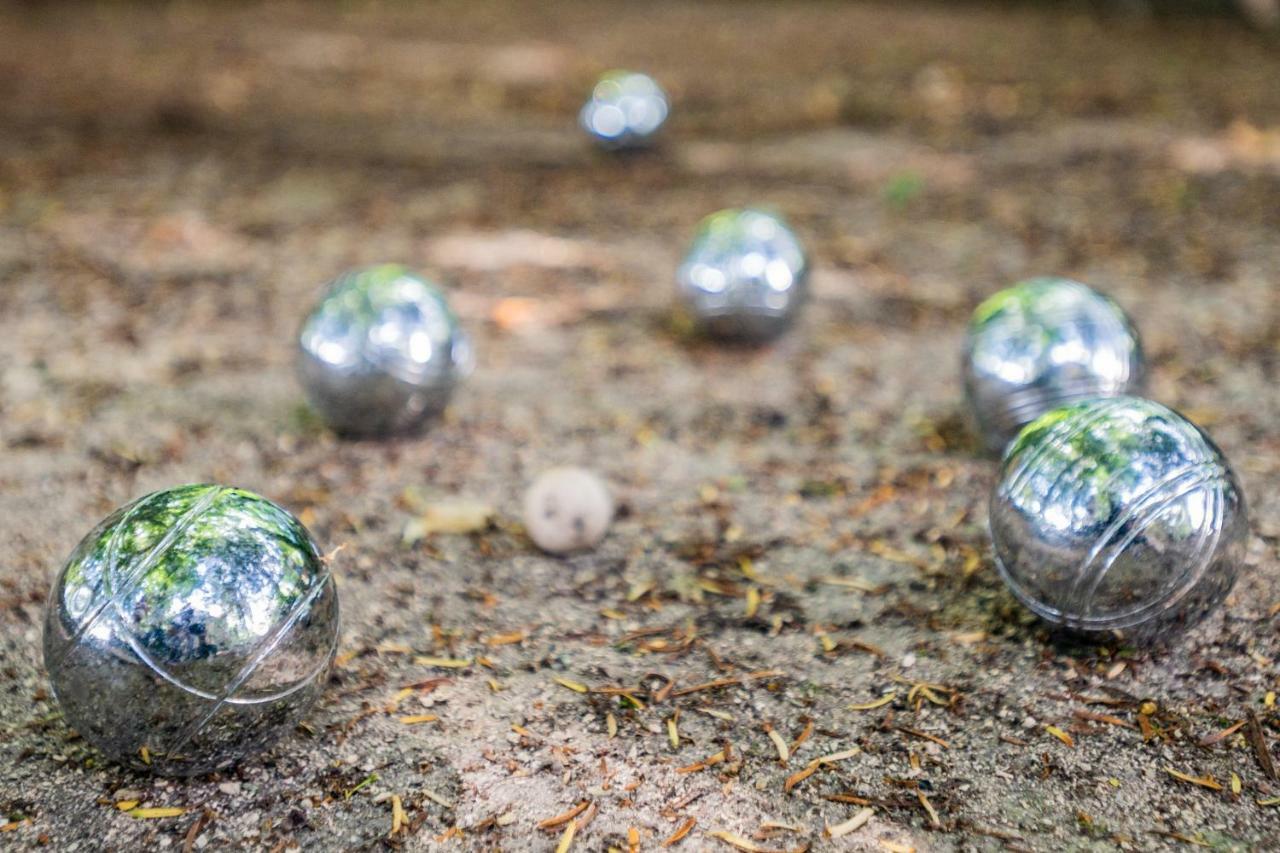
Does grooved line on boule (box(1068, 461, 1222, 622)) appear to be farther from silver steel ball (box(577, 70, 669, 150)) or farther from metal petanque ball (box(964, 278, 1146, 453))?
silver steel ball (box(577, 70, 669, 150))

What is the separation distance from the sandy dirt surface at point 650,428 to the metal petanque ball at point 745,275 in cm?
25

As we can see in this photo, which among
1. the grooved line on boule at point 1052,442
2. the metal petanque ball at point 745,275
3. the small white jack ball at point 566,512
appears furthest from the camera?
the metal petanque ball at point 745,275

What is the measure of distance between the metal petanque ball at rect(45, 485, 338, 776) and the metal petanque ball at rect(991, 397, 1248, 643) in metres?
2.16

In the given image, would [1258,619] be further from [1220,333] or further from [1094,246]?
[1094,246]

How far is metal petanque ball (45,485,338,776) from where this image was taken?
3.14 m

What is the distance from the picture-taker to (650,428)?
5805 mm

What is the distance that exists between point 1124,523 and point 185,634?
8.76 feet

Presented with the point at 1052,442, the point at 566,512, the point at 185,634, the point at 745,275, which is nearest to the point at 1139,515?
the point at 1052,442

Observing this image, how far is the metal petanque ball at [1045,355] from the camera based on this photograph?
4.88 meters

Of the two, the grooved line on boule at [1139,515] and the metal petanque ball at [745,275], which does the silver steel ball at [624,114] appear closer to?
the metal petanque ball at [745,275]

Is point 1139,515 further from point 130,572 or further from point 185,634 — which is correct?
point 130,572

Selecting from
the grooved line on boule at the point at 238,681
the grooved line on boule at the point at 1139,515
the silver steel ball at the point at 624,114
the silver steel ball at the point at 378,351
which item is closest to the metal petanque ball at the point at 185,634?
the grooved line on boule at the point at 238,681

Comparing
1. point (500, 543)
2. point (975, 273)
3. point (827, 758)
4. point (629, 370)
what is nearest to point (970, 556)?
point (827, 758)

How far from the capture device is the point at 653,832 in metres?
3.20
